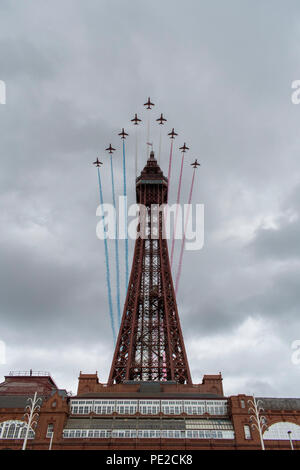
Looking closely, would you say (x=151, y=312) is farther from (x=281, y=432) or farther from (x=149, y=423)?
(x=281, y=432)

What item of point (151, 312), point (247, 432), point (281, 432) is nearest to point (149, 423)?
point (247, 432)

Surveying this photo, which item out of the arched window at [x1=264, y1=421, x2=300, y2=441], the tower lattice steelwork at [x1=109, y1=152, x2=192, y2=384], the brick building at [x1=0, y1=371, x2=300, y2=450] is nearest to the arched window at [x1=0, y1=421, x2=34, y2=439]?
the brick building at [x1=0, y1=371, x2=300, y2=450]

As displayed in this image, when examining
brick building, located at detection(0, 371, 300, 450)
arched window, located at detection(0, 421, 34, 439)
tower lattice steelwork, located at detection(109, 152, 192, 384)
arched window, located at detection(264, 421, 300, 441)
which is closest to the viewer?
brick building, located at detection(0, 371, 300, 450)

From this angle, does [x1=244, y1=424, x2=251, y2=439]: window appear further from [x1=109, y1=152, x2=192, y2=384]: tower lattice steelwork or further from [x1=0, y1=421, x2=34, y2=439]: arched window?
[x1=0, y1=421, x2=34, y2=439]: arched window

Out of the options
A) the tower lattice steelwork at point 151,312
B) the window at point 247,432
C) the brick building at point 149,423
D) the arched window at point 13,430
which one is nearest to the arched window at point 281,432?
the brick building at point 149,423
